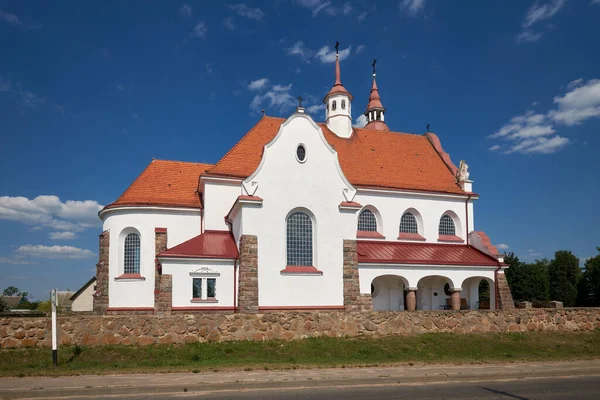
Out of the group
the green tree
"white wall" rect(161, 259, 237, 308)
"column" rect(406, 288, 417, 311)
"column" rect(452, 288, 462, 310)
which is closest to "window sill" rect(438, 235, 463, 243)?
"column" rect(452, 288, 462, 310)

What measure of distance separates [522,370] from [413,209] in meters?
20.1

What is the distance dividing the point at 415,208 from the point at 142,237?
1831cm

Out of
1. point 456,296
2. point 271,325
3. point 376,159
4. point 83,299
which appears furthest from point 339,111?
point 83,299

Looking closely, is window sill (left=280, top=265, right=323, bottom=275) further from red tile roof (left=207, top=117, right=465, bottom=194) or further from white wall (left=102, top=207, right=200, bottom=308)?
red tile roof (left=207, top=117, right=465, bottom=194)

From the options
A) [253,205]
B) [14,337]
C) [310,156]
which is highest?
[310,156]

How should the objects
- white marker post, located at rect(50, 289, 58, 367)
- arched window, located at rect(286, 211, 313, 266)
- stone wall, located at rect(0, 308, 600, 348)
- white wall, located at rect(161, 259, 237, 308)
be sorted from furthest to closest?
arched window, located at rect(286, 211, 313, 266) < white wall, located at rect(161, 259, 237, 308) < stone wall, located at rect(0, 308, 600, 348) < white marker post, located at rect(50, 289, 58, 367)

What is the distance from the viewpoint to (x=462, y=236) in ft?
120

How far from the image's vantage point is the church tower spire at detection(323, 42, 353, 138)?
38.6 meters

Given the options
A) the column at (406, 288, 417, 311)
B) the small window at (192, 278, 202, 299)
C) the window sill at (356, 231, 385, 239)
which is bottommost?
the column at (406, 288, 417, 311)

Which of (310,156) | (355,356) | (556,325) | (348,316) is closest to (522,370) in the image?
(355,356)

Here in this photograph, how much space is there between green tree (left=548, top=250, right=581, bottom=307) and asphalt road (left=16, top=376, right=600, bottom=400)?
5089 cm

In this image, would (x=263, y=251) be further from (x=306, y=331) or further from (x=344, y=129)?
(x=344, y=129)

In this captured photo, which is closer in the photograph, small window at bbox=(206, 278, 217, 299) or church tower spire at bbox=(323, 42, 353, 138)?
small window at bbox=(206, 278, 217, 299)

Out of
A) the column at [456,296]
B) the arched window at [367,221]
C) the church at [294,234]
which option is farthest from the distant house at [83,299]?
the column at [456,296]
